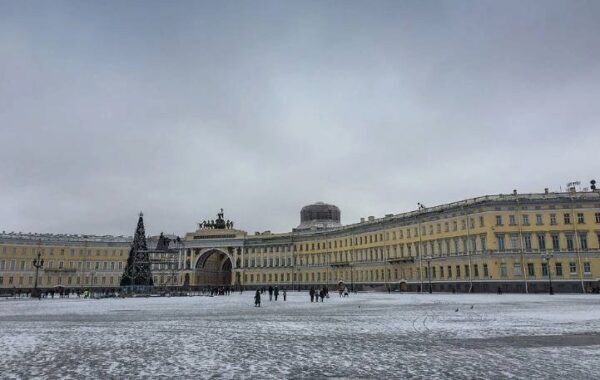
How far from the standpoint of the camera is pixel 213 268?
149m

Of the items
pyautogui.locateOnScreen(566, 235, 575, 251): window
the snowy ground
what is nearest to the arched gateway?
pyautogui.locateOnScreen(566, 235, 575, 251): window

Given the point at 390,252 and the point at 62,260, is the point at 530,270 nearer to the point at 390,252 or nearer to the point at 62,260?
the point at 390,252

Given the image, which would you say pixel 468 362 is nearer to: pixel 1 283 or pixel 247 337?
pixel 247 337

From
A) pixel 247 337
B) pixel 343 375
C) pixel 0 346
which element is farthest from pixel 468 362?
pixel 0 346

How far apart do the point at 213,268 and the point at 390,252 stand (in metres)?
71.4

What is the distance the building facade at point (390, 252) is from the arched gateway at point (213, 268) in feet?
1.02

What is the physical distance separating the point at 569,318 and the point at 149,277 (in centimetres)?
5552

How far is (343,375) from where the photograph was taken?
1052 centimetres

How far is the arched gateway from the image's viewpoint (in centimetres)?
14000

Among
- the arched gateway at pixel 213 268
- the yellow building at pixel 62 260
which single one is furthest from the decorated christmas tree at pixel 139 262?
the arched gateway at pixel 213 268

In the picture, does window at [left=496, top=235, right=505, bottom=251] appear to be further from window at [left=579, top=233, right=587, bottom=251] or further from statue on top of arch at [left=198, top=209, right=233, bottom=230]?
statue on top of arch at [left=198, top=209, right=233, bottom=230]

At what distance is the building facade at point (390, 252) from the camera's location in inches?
2702

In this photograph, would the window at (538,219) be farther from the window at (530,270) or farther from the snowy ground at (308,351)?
the snowy ground at (308,351)

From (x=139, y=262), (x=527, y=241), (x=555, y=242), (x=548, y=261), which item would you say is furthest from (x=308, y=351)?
(x=555, y=242)
